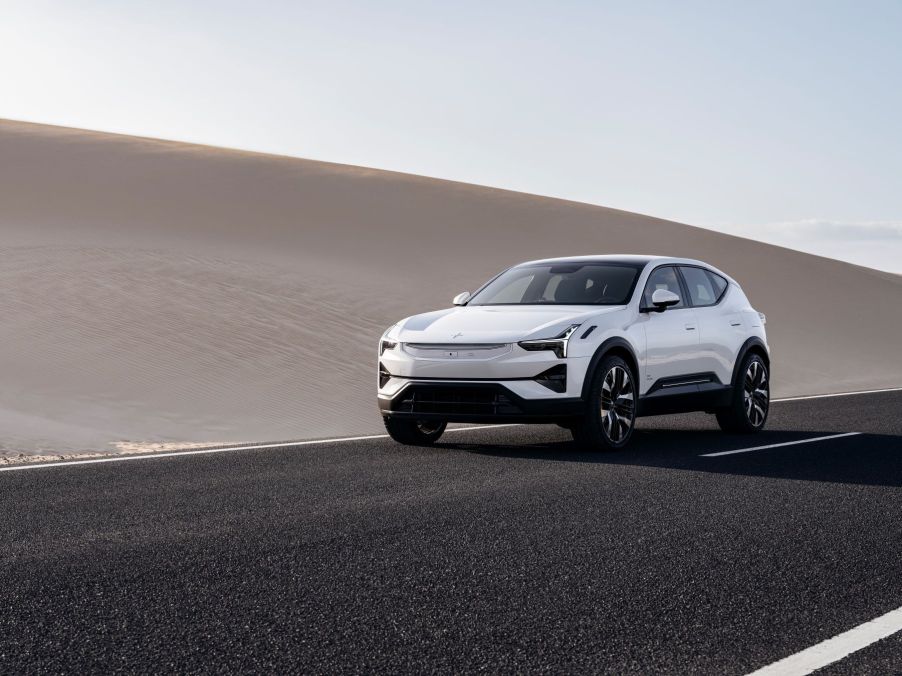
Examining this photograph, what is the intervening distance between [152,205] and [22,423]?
27.9m

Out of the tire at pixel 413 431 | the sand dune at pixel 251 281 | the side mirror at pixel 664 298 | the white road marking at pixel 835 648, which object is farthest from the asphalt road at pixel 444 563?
the sand dune at pixel 251 281

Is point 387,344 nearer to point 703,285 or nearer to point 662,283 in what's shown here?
point 662,283

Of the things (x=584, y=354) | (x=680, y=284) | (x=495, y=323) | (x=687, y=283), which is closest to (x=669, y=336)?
(x=680, y=284)

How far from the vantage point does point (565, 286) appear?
10820mm

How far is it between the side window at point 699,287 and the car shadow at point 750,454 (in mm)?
1404

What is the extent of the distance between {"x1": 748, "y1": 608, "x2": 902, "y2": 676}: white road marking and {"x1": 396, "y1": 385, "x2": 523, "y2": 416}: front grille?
4.92 meters

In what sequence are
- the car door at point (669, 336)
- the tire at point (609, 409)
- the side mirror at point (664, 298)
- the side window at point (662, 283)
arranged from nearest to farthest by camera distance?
the tire at point (609, 409) → the side mirror at point (664, 298) → the car door at point (669, 336) → the side window at point (662, 283)

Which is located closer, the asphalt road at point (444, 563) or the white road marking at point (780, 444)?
the asphalt road at point (444, 563)

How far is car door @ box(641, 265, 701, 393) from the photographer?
34.2 ft

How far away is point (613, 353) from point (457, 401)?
4.99 feet

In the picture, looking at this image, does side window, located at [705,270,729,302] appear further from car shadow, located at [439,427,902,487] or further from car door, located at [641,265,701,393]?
car shadow, located at [439,427,902,487]

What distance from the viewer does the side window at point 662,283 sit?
35.2ft

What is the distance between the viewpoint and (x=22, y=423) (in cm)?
1262

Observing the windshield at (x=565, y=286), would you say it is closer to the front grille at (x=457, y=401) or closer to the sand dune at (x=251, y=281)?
the front grille at (x=457, y=401)
